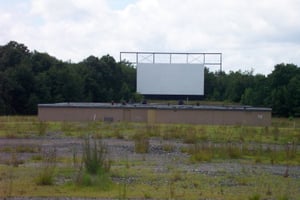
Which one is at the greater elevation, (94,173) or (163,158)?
(94,173)

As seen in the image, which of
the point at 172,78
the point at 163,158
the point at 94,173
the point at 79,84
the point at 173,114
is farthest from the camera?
the point at 172,78

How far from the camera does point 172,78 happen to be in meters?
101

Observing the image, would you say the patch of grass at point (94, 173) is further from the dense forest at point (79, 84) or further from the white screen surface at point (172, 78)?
the white screen surface at point (172, 78)

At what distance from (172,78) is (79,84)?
50.8 ft

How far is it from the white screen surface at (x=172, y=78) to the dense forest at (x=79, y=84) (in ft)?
11.6

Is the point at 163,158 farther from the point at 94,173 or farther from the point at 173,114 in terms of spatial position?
the point at 173,114

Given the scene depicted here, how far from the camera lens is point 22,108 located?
84438 mm

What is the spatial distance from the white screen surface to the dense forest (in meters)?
3.53

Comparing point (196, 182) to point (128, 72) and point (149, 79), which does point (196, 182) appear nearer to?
point (149, 79)

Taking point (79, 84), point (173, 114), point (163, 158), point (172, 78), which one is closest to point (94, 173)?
point (163, 158)

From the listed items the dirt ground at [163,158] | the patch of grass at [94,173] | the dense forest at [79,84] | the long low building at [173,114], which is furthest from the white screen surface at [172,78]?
the patch of grass at [94,173]

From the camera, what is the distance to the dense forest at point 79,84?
3300 inches

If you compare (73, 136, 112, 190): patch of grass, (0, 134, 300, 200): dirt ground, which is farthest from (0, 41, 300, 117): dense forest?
(73, 136, 112, 190): patch of grass

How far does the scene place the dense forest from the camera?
83812mm
